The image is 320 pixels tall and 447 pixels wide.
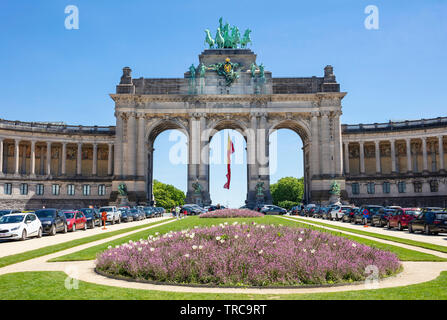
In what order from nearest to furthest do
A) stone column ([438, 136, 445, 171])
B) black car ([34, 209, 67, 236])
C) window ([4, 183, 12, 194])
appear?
black car ([34, 209, 67, 236]) → stone column ([438, 136, 445, 171]) → window ([4, 183, 12, 194])

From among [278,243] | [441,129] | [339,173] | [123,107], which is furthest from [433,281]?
[441,129]

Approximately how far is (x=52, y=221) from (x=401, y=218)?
27848 mm

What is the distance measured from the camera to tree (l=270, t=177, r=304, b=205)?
481 ft

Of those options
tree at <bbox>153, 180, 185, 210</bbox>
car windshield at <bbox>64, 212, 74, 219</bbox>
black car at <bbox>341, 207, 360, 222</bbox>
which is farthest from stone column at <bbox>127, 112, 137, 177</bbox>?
tree at <bbox>153, 180, 185, 210</bbox>

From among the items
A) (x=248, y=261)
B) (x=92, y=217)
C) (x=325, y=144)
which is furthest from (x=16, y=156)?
(x=248, y=261)

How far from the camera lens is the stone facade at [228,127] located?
7594 cm

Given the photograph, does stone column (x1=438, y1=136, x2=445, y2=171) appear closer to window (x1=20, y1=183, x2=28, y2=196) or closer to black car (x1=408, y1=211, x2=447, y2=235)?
black car (x1=408, y1=211, x2=447, y2=235)

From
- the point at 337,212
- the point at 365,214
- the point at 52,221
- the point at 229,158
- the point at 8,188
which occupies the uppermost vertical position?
the point at 229,158

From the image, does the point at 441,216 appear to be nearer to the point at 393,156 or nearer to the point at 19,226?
the point at 19,226

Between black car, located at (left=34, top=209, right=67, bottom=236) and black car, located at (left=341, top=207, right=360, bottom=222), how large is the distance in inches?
1146

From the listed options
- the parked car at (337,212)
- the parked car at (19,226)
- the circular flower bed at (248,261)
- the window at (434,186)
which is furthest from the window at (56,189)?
the circular flower bed at (248,261)

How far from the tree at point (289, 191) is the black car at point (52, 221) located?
118m

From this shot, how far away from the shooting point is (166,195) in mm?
155250

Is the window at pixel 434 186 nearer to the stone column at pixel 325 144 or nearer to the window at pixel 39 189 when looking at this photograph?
the stone column at pixel 325 144
